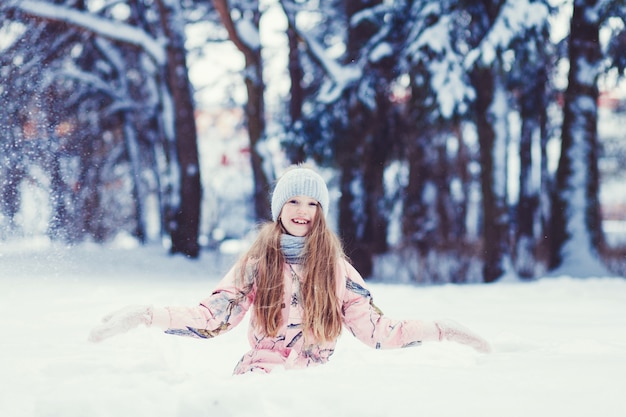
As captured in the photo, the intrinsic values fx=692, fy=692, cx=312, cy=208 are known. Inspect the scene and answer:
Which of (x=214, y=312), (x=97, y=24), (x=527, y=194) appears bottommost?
(x=527, y=194)

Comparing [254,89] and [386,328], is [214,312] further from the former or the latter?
[254,89]

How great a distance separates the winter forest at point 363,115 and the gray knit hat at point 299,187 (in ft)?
18.7

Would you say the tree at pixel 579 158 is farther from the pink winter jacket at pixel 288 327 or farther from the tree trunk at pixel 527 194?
the pink winter jacket at pixel 288 327

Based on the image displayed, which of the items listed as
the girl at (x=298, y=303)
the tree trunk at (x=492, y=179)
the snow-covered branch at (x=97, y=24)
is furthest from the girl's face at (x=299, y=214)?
the snow-covered branch at (x=97, y=24)

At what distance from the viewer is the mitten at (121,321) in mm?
2666

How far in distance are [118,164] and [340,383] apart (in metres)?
17.8

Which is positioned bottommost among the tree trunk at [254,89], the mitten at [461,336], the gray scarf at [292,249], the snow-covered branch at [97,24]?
the mitten at [461,336]

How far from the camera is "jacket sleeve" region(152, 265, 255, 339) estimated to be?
9.35 ft

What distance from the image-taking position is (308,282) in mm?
3023

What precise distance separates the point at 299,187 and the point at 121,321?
968 mm

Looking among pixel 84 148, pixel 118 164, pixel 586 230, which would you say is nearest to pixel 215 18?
pixel 84 148

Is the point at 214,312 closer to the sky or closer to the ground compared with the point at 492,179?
closer to the ground

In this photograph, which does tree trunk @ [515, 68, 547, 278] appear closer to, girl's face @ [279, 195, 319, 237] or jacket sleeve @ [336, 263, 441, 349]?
jacket sleeve @ [336, 263, 441, 349]

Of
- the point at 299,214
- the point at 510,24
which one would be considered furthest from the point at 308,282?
the point at 510,24
